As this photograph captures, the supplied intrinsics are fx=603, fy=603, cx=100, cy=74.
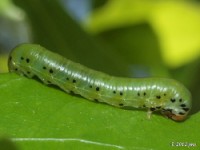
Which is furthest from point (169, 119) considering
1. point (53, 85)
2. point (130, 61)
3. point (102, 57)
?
point (130, 61)

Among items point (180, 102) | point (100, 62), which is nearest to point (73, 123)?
point (180, 102)

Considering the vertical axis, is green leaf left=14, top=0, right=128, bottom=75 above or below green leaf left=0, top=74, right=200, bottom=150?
above

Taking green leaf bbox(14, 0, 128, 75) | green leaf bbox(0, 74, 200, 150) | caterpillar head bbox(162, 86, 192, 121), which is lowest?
green leaf bbox(0, 74, 200, 150)

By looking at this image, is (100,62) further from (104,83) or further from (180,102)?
(180,102)

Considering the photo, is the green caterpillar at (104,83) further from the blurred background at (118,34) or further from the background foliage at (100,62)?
the blurred background at (118,34)

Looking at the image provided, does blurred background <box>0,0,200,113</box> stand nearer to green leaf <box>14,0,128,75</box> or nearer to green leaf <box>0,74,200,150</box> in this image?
green leaf <box>14,0,128,75</box>

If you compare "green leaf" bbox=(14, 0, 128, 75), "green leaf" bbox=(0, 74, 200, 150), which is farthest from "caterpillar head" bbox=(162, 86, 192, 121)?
"green leaf" bbox=(14, 0, 128, 75)

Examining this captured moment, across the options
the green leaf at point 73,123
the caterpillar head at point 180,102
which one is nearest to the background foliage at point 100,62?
the green leaf at point 73,123

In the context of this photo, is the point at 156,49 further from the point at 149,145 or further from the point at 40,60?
the point at 149,145
